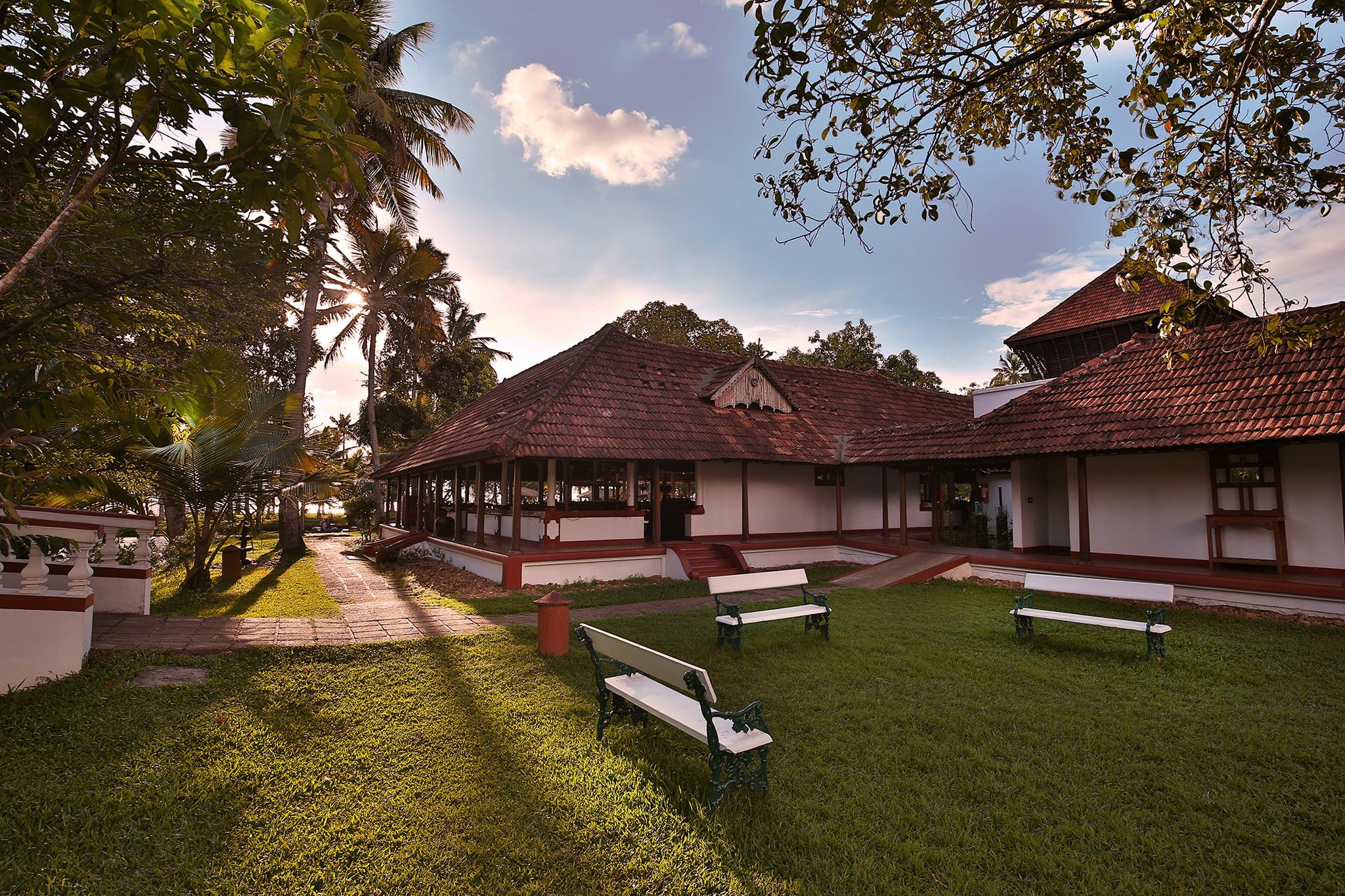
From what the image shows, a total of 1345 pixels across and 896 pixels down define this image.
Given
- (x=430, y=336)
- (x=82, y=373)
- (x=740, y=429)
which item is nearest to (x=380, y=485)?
(x=430, y=336)

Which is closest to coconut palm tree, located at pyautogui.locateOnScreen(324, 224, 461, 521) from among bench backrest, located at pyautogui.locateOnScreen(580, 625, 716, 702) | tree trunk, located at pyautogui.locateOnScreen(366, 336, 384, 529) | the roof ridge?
tree trunk, located at pyautogui.locateOnScreen(366, 336, 384, 529)

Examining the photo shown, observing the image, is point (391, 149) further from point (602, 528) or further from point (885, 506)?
point (885, 506)

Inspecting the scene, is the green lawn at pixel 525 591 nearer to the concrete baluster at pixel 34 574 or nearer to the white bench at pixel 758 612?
the white bench at pixel 758 612

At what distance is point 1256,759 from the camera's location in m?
4.44

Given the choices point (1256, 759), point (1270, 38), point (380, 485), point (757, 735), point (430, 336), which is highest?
point (430, 336)

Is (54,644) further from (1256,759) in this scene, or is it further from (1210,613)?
(1210,613)

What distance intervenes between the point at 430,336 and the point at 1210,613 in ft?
81.0

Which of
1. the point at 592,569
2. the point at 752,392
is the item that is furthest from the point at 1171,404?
the point at 592,569

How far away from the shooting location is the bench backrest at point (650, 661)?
12.6 ft

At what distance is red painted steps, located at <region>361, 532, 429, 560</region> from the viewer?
53.5ft

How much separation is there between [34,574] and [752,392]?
1454 centimetres

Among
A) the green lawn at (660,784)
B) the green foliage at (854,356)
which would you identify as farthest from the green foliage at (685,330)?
the green lawn at (660,784)

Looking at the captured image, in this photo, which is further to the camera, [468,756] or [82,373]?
[468,756]

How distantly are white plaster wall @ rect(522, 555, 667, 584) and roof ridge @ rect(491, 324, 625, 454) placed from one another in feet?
8.22
